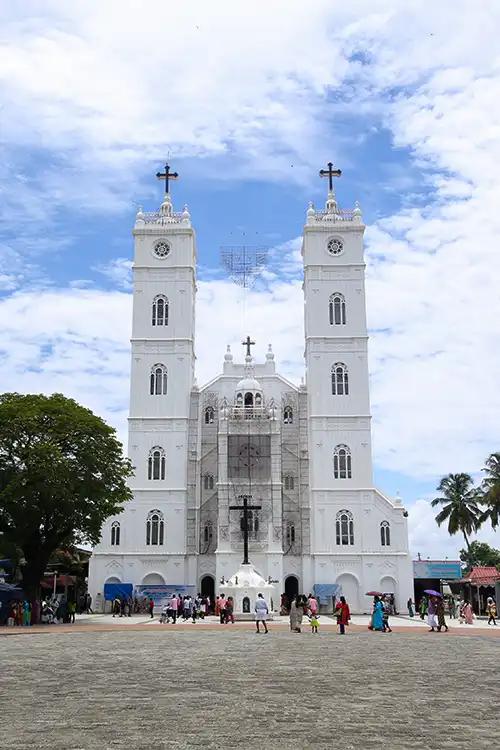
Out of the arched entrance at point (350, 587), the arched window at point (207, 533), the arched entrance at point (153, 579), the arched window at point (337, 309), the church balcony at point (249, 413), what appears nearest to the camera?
the arched entrance at point (350, 587)

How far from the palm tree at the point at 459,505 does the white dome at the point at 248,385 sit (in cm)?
2049

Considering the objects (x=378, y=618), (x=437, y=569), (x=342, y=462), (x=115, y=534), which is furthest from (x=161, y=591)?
(x=378, y=618)

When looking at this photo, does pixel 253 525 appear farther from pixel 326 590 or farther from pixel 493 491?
pixel 493 491

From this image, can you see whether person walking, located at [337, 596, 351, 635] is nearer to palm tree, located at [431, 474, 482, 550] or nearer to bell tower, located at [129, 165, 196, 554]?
bell tower, located at [129, 165, 196, 554]

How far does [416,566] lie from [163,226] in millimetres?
33003

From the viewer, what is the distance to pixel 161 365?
206 ft

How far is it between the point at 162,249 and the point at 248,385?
12982mm

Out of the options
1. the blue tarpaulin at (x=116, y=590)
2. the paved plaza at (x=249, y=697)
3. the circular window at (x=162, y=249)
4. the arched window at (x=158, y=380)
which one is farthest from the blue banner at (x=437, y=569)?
the paved plaza at (x=249, y=697)

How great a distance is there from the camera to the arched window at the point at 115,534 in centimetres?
5947

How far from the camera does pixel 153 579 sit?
5891cm

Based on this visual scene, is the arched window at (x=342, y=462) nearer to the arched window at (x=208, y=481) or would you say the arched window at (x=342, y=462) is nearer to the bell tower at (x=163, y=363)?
the arched window at (x=208, y=481)

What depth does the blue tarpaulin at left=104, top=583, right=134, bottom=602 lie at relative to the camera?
5719 cm

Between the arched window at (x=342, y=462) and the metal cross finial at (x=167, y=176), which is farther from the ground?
the metal cross finial at (x=167, y=176)

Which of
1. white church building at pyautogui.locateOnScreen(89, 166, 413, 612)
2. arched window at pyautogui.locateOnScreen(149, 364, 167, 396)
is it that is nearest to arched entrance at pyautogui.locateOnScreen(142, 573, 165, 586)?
white church building at pyautogui.locateOnScreen(89, 166, 413, 612)
